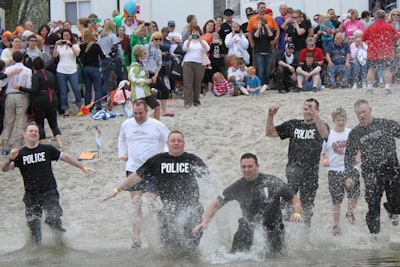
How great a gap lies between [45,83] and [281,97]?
5.00 metres

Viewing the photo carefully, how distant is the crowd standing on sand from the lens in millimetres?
10742

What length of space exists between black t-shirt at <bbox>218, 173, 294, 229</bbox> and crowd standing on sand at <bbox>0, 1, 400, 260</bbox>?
0.01m

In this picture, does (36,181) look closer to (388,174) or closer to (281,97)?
(388,174)

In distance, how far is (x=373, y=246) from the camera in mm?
11367

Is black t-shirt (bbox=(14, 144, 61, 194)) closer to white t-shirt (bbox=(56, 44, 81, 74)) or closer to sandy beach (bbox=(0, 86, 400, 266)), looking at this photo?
sandy beach (bbox=(0, 86, 400, 266))

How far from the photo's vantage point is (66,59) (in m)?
17.7

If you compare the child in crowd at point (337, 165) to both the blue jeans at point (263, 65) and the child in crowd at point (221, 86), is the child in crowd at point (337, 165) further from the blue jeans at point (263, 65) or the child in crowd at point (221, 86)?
the child in crowd at point (221, 86)

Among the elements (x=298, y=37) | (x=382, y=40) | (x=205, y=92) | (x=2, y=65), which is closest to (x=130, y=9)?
(x=205, y=92)

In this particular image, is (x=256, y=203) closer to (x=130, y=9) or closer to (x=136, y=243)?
(x=136, y=243)

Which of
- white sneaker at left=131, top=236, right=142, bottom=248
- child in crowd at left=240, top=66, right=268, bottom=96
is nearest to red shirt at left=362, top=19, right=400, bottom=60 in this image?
child in crowd at left=240, top=66, right=268, bottom=96

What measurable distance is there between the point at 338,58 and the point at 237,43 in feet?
7.01

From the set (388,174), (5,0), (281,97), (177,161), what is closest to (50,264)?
(177,161)

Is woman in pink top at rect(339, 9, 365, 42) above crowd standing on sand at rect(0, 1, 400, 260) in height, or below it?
above

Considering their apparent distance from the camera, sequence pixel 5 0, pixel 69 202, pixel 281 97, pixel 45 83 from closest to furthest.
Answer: pixel 69 202 → pixel 45 83 → pixel 281 97 → pixel 5 0
